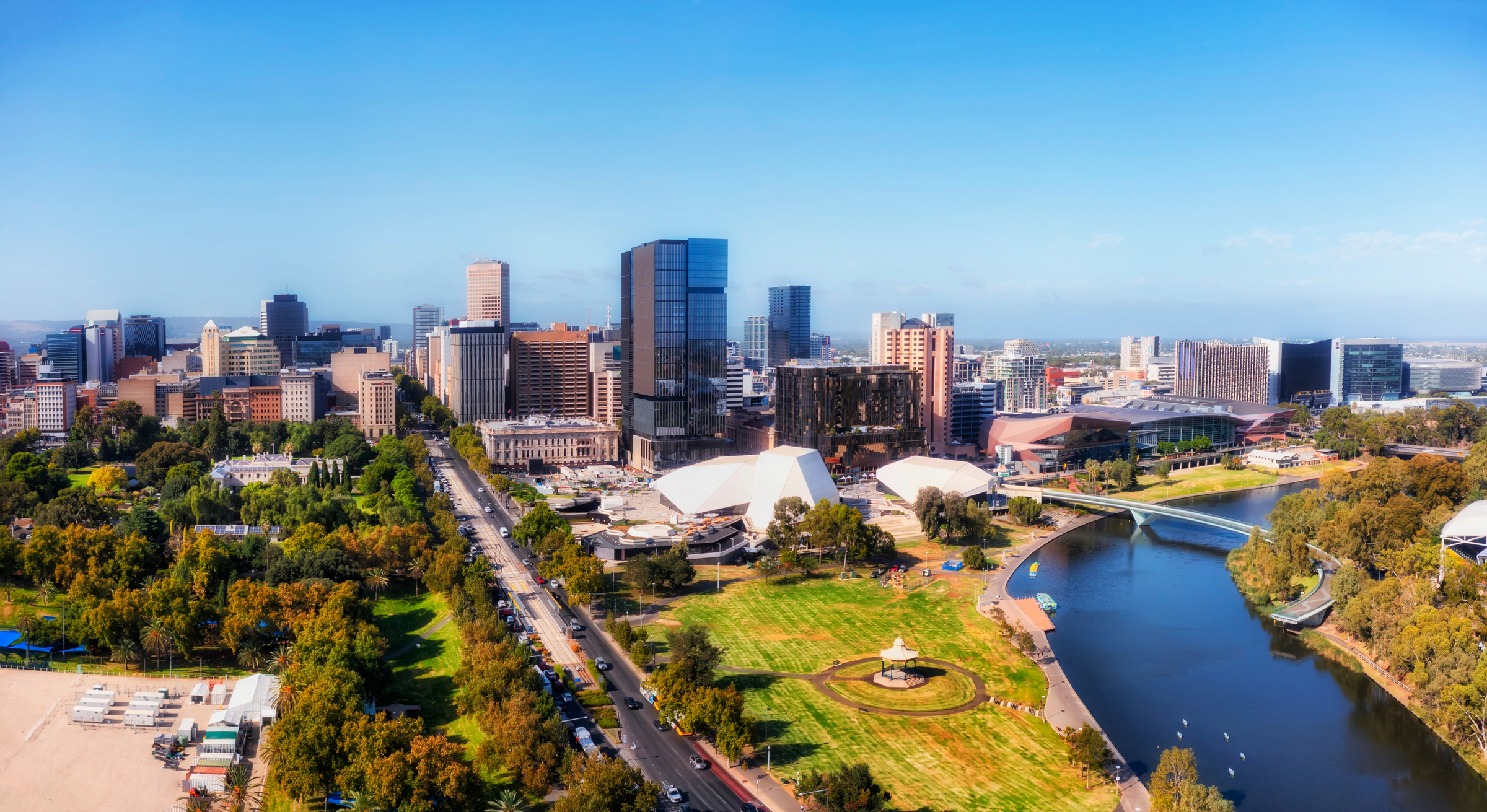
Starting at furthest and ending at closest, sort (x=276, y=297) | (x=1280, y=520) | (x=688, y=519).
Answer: (x=276, y=297)
(x=688, y=519)
(x=1280, y=520)

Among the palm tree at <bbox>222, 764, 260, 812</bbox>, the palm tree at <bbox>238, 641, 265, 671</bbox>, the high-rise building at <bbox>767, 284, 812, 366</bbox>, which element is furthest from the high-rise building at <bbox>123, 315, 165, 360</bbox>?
the palm tree at <bbox>222, 764, 260, 812</bbox>

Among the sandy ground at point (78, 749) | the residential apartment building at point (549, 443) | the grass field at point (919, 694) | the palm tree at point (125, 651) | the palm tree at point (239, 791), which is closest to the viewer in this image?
the palm tree at point (239, 791)

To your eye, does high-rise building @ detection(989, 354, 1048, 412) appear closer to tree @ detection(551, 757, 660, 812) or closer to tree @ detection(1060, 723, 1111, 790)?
tree @ detection(1060, 723, 1111, 790)

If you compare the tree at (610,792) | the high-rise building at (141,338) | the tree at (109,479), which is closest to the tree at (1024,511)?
the tree at (610,792)

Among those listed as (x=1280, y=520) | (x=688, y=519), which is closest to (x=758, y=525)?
(x=688, y=519)

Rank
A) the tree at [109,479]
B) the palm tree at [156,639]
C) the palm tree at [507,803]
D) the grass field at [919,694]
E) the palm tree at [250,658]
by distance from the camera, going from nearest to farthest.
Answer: the palm tree at [507,803] → the grass field at [919,694] → the palm tree at [250,658] → the palm tree at [156,639] → the tree at [109,479]

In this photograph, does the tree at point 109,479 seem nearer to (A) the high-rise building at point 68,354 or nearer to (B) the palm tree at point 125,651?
(B) the palm tree at point 125,651

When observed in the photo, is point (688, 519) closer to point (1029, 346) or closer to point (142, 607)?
point (142, 607)
